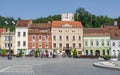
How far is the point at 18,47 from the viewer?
9775 centimetres

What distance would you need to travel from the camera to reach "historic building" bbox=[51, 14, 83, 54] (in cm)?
9750

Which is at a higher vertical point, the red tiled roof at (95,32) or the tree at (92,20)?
the tree at (92,20)

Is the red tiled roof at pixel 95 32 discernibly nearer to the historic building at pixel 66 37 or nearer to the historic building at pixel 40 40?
the historic building at pixel 66 37

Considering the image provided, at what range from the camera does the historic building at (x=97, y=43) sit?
97.8 m

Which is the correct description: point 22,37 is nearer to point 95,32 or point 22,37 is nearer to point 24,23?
point 24,23

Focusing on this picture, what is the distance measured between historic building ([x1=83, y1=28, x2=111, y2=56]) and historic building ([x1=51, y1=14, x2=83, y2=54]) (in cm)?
162

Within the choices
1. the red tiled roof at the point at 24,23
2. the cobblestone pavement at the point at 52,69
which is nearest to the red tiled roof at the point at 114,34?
the red tiled roof at the point at 24,23

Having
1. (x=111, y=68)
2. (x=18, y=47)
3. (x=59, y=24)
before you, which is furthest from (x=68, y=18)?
(x=111, y=68)

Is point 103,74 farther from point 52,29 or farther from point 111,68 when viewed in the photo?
point 52,29

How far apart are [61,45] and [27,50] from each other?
9020 millimetres

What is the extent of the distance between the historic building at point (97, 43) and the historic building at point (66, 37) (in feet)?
5.32

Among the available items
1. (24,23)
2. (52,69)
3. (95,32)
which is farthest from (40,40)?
(52,69)

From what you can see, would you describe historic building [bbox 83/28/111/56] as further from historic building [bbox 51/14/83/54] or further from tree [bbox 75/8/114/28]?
tree [bbox 75/8/114/28]

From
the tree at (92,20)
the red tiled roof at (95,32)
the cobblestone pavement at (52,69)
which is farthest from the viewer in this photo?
the tree at (92,20)
